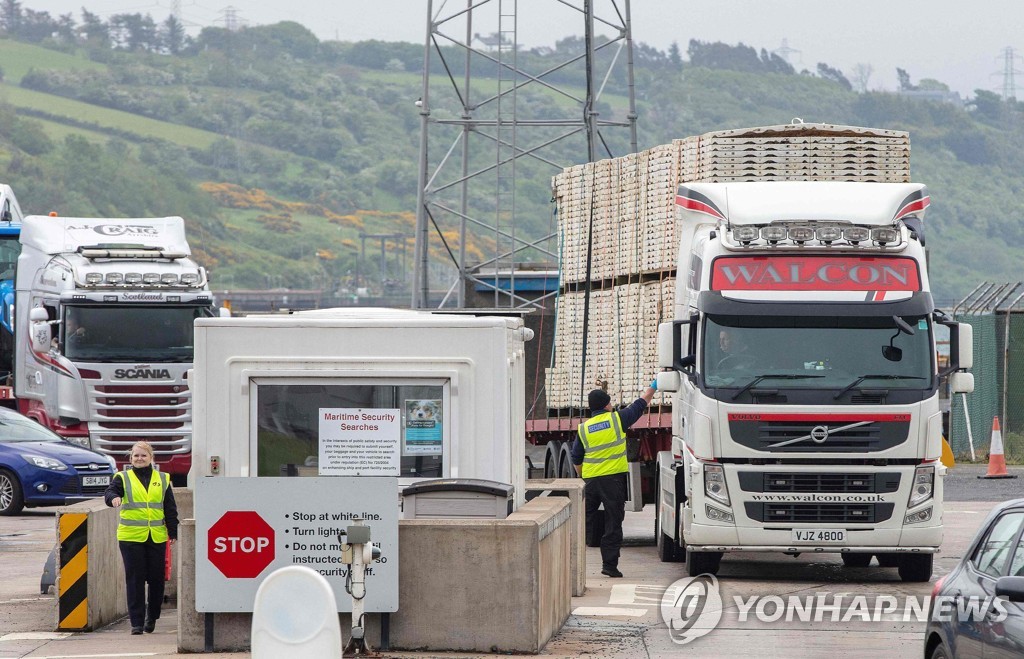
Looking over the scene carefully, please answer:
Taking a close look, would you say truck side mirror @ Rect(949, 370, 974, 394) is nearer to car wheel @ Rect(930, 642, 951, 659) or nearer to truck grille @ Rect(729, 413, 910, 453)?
truck grille @ Rect(729, 413, 910, 453)

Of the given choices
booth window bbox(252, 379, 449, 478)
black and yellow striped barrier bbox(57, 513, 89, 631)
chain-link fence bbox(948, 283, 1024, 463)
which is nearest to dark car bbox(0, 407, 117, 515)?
black and yellow striped barrier bbox(57, 513, 89, 631)

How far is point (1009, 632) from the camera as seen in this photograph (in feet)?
26.9

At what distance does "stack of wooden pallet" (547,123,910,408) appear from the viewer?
58.4 feet

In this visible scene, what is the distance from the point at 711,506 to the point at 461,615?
14.7 feet

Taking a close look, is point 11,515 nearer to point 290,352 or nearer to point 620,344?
point 620,344

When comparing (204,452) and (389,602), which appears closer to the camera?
(389,602)

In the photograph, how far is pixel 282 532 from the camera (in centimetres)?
1145

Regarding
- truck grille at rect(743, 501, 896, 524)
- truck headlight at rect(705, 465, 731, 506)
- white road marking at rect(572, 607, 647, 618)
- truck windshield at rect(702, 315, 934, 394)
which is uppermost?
truck windshield at rect(702, 315, 934, 394)

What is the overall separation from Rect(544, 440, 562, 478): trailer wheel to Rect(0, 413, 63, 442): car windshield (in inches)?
302

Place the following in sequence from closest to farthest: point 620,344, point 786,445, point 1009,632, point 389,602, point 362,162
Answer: point 1009,632
point 389,602
point 786,445
point 620,344
point 362,162

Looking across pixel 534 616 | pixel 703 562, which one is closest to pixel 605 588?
pixel 703 562

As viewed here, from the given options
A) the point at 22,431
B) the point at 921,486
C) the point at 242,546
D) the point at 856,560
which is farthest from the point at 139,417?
the point at 242,546

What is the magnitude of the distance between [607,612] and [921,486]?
345cm

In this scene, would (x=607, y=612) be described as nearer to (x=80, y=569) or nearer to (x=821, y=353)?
(x=821, y=353)
